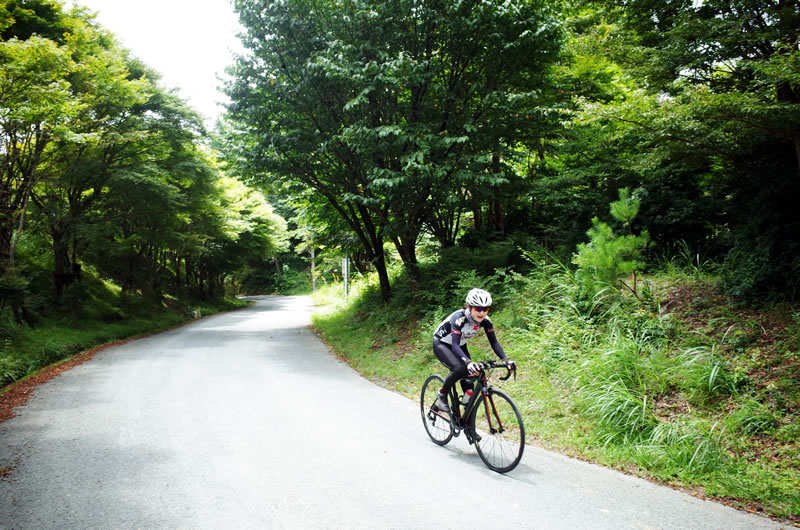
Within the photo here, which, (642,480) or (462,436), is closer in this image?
(642,480)

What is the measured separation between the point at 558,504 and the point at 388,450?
199 centimetres

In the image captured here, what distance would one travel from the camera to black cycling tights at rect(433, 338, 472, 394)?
4840 mm

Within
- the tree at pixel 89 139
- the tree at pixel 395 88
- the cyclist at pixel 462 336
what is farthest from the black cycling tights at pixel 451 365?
the tree at pixel 89 139

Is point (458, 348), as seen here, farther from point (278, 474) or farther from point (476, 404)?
point (278, 474)

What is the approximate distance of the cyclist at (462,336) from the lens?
15.4ft

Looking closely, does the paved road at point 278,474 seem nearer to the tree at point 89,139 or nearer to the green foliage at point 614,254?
the green foliage at point 614,254

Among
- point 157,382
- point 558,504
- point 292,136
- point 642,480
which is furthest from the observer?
point 292,136

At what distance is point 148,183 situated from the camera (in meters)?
15.1

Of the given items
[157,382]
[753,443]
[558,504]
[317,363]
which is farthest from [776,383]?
[157,382]

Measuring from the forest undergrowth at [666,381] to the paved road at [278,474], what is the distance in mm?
412

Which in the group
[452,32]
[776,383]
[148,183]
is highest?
[452,32]

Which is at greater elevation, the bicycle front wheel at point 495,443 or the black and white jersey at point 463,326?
the black and white jersey at point 463,326

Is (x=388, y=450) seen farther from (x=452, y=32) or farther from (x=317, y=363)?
(x=452, y=32)

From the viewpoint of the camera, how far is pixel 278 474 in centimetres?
432
